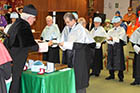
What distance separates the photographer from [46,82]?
3.43 m

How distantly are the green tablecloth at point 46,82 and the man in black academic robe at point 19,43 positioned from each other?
0.52 feet

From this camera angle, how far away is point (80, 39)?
4.18 metres

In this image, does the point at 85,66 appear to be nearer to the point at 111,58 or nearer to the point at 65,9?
the point at 111,58

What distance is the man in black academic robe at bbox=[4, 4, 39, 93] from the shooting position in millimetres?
3395

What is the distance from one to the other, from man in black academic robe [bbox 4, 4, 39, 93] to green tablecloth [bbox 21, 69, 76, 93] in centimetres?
16

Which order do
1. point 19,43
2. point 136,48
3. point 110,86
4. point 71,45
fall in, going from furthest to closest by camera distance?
1. point 110,86
2. point 136,48
3. point 71,45
4. point 19,43

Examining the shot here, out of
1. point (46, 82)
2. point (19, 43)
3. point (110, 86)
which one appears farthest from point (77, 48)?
point (110, 86)

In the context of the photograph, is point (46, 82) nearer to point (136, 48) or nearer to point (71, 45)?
point (71, 45)

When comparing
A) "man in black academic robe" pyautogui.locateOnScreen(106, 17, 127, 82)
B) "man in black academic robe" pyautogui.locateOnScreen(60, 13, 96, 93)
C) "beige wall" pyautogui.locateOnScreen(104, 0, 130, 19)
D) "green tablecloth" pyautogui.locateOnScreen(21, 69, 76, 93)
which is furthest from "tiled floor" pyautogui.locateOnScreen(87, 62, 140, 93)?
"beige wall" pyautogui.locateOnScreen(104, 0, 130, 19)

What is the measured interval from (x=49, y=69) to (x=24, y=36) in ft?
2.15

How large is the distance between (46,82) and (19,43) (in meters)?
0.68

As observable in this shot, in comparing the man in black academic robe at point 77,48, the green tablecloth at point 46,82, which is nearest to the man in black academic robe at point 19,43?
the green tablecloth at point 46,82

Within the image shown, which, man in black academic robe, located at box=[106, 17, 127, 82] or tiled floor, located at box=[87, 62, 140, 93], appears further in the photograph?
man in black academic robe, located at box=[106, 17, 127, 82]

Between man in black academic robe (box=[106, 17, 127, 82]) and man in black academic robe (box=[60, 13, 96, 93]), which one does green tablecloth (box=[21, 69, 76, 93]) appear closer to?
man in black academic robe (box=[60, 13, 96, 93])
